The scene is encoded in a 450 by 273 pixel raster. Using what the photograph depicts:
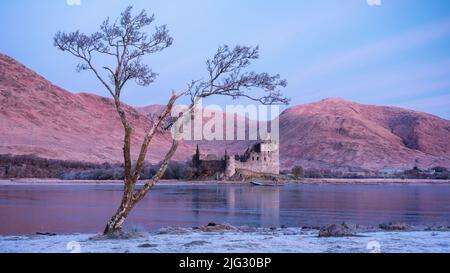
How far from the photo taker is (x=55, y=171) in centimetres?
6406

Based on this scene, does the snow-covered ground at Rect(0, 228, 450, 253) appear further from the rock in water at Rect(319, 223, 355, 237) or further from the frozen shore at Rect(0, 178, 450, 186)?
the frozen shore at Rect(0, 178, 450, 186)

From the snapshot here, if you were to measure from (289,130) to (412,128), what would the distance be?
2415 cm

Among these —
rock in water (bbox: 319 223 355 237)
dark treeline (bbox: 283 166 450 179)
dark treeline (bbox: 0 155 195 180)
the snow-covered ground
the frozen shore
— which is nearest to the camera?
the snow-covered ground

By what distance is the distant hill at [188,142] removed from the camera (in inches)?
3305

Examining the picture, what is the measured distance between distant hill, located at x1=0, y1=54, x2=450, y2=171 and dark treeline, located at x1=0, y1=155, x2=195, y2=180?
560 centimetres

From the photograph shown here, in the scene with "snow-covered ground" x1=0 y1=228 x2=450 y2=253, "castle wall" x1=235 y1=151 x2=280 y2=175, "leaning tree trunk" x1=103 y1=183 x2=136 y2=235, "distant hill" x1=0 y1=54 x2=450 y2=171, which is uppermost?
"distant hill" x1=0 y1=54 x2=450 y2=171

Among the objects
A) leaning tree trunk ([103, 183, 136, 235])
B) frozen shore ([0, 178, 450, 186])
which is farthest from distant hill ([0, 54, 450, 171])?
leaning tree trunk ([103, 183, 136, 235])

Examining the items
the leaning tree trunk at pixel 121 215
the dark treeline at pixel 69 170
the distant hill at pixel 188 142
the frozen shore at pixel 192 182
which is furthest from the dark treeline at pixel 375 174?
the leaning tree trunk at pixel 121 215

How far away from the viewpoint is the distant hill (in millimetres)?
83938

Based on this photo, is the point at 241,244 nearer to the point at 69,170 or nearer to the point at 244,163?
A: the point at 244,163

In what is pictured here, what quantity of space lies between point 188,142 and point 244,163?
174 feet

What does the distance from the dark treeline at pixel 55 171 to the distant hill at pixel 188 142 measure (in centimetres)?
560

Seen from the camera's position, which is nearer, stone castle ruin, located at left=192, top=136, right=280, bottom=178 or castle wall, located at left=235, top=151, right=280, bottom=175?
stone castle ruin, located at left=192, top=136, right=280, bottom=178
